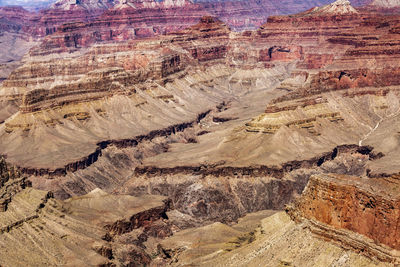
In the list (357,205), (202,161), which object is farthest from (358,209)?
(202,161)

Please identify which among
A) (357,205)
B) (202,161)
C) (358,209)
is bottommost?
(202,161)

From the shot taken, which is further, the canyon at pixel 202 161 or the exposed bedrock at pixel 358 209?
the canyon at pixel 202 161

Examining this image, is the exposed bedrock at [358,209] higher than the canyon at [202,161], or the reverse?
the exposed bedrock at [358,209]

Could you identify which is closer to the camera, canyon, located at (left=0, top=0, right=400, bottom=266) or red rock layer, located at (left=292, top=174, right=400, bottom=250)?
red rock layer, located at (left=292, top=174, right=400, bottom=250)

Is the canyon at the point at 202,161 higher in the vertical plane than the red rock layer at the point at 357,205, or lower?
Result: lower

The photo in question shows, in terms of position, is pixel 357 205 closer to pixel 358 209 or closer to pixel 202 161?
pixel 358 209

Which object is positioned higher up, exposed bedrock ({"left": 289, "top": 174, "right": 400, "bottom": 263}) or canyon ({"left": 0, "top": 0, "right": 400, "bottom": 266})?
exposed bedrock ({"left": 289, "top": 174, "right": 400, "bottom": 263})

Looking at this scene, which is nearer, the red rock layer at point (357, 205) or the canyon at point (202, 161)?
the red rock layer at point (357, 205)

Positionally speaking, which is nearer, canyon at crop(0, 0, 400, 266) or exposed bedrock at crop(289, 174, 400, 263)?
exposed bedrock at crop(289, 174, 400, 263)
